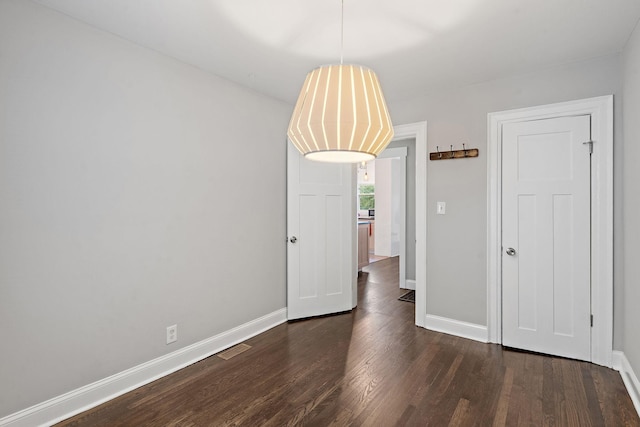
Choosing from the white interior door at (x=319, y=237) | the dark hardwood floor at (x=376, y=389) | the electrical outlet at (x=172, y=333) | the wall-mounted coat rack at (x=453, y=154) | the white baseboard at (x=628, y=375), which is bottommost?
the dark hardwood floor at (x=376, y=389)

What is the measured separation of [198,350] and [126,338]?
627 millimetres

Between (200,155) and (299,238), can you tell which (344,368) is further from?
(200,155)

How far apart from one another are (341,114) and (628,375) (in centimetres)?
272

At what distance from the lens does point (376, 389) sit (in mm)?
2234

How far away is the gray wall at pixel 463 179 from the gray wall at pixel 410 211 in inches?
64.4

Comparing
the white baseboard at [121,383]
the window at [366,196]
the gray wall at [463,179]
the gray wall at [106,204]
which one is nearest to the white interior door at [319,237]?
the gray wall at [106,204]

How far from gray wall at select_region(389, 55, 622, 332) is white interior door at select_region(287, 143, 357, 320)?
95cm

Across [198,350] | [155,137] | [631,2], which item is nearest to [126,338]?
[198,350]

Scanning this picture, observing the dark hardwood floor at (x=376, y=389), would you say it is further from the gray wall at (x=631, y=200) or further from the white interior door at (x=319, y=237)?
the white interior door at (x=319, y=237)

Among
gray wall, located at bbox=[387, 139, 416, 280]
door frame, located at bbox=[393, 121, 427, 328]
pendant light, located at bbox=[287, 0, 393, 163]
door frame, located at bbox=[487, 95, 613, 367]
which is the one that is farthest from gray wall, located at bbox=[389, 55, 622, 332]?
pendant light, located at bbox=[287, 0, 393, 163]

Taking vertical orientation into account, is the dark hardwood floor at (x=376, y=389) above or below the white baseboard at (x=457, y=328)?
Result: below

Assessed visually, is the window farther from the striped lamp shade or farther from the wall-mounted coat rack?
the striped lamp shade

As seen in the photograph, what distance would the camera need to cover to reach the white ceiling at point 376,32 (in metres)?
1.91

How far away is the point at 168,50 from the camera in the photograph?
242cm
